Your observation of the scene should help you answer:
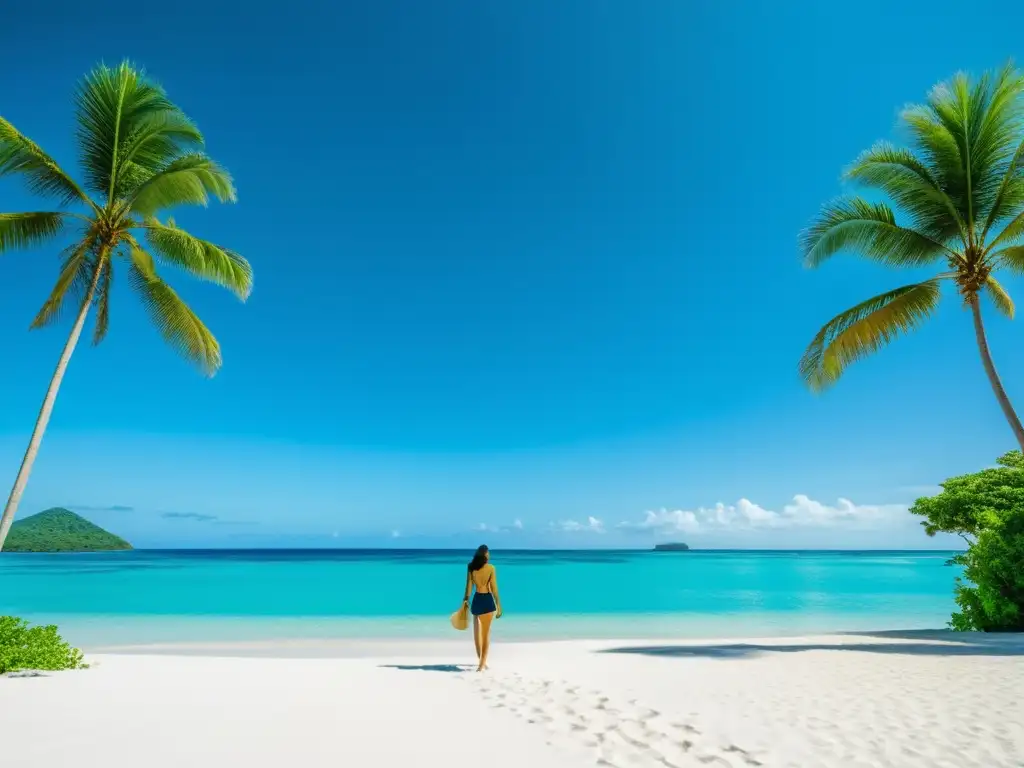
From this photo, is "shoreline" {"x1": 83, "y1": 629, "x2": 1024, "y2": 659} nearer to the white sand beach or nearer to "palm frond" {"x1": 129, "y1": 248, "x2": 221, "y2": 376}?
the white sand beach

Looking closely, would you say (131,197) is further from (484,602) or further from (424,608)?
(424,608)

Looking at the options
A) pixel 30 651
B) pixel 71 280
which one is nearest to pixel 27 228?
pixel 71 280

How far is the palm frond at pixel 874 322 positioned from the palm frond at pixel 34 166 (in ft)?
43.0

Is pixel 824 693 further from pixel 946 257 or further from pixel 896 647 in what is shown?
pixel 946 257

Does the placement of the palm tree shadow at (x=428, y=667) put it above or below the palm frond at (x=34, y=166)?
below

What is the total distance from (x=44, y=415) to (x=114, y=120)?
4.83m

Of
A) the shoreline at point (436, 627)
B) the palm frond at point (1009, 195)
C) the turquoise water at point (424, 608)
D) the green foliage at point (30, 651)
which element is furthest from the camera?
the turquoise water at point (424, 608)

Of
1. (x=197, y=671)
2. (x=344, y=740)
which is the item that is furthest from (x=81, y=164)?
(x=344, y=740)

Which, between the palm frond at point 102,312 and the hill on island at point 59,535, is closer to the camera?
the palm frond at point 102,312

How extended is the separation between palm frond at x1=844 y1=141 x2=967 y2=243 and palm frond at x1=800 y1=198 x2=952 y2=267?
29cm

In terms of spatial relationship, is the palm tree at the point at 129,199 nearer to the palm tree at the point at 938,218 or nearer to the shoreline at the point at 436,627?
the shoreline at the point at 436,627

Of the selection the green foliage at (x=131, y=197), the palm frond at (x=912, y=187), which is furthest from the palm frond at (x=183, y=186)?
the palm frond at (x=912, y=187)

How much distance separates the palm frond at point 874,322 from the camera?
11.0 m

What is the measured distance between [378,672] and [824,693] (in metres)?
5.16
